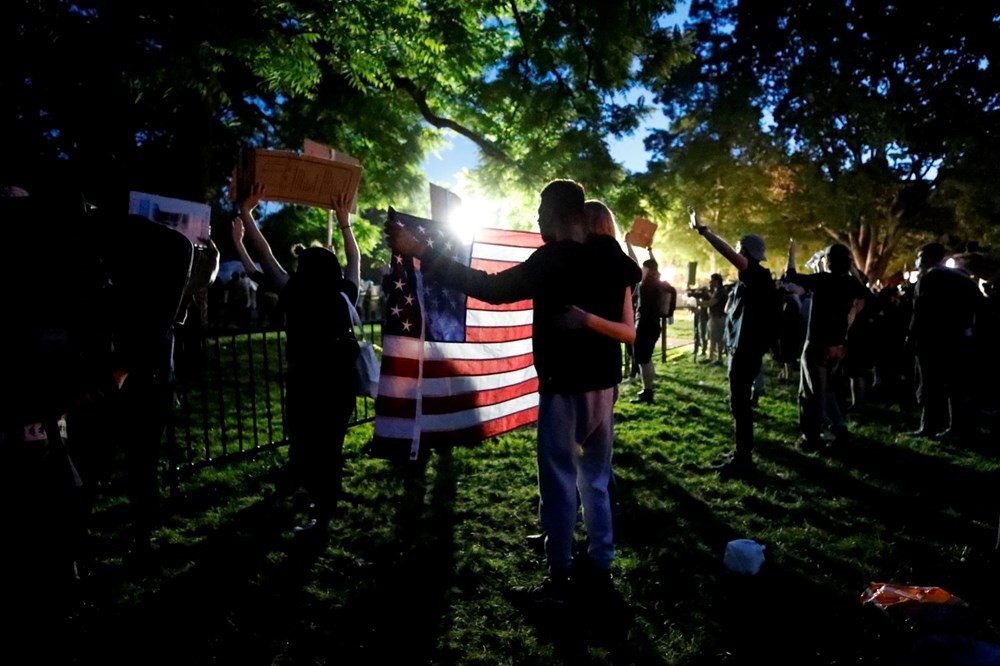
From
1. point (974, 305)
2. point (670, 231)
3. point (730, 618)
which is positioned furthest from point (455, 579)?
point (670, 231)

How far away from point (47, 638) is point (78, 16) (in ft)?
29.0

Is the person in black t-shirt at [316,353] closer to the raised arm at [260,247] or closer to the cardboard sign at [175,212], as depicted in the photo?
the raised arm at [260,247]

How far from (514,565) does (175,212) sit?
3172 millimetres

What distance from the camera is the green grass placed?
9.64 feet

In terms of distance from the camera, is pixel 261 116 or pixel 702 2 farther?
pixel 702 2

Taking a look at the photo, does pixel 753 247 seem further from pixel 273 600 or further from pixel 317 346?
pixel 273 600

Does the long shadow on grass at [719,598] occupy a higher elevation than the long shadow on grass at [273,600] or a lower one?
higher

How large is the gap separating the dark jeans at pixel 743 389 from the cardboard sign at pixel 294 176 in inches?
153

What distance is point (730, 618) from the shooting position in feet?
10.4

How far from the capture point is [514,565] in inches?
149

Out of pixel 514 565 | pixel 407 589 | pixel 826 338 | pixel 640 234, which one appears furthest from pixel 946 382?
pixel 407 589

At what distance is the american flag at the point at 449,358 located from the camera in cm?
430

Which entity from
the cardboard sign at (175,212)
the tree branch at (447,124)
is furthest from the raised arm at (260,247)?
the tree branch at (447,124)

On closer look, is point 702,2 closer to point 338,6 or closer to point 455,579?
point 338,6
